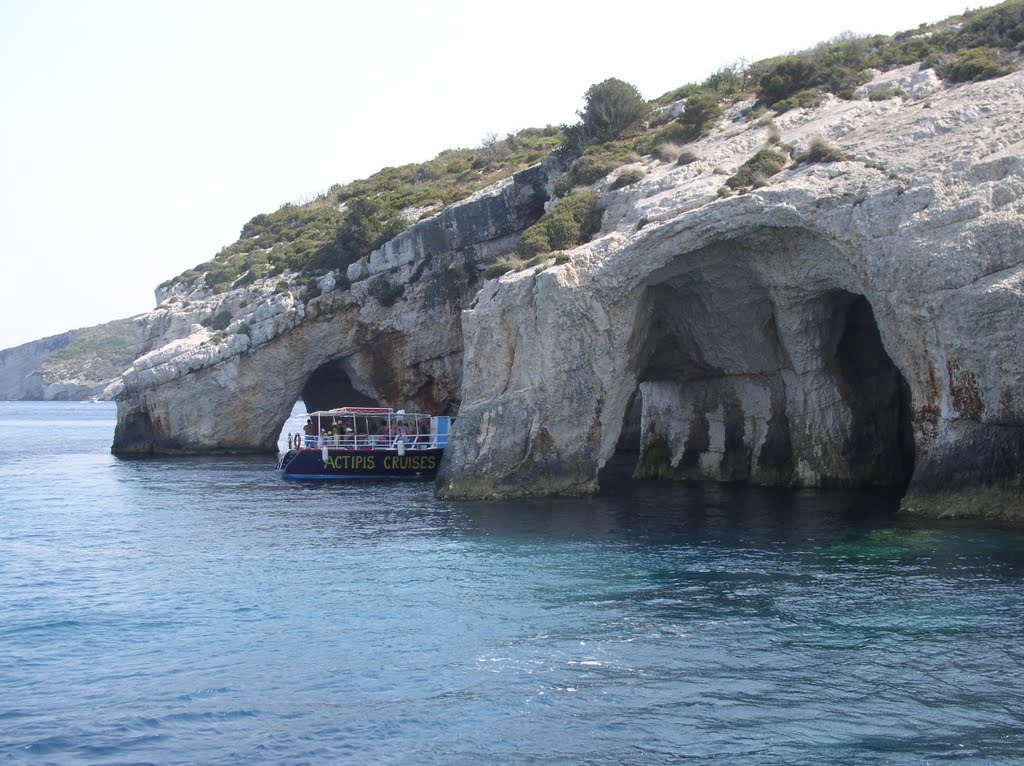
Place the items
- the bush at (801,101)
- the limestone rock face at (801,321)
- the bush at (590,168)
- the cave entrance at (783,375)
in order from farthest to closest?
the bush at (590,168) → the bush at (801,101) → the cave entrance at (783,375) → the limestone rock face at (801,321)

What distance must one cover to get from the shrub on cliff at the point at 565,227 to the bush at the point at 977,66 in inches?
548

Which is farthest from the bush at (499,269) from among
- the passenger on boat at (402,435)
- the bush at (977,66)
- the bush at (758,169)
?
the bush at (977,66)

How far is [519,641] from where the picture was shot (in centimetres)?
1712

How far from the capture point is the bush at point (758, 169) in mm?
32844

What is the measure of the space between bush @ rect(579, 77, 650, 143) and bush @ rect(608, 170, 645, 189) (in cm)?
959

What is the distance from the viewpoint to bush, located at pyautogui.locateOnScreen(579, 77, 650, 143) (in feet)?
166

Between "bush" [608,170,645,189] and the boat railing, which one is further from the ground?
"bush" [608,170,645,189]

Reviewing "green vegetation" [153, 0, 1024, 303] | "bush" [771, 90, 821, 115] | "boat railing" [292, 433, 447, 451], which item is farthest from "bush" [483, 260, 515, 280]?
"bush" [771, 90, 821, 115]

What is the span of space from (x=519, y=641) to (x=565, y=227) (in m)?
24.7

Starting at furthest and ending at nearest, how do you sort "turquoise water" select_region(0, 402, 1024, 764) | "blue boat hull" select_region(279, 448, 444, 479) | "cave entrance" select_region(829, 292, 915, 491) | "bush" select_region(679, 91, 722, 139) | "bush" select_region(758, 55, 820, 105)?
"blue boat hull" select_region(279, 448, 444, 479)
"bush" select_region(679, 91, 722, 139)
"bush" select_region(758, 55, 820, 105)
"cave entrance" select_region(829, 292, 915, 491)
"turquoise water" select_region(0, 402, 1024, 764)

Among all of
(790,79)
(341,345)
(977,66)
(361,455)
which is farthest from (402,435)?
(977,66)

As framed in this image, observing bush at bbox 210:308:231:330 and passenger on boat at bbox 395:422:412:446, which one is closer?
passenger on boat at bbox 395:422:412:446

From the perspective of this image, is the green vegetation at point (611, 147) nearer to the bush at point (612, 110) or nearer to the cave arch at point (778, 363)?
the bush at point (612, 110)

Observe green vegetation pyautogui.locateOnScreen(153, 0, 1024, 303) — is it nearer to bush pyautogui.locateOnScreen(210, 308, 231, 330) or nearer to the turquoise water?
bush pyautogui.locateOnScreen(210, 308, 231, 330)
